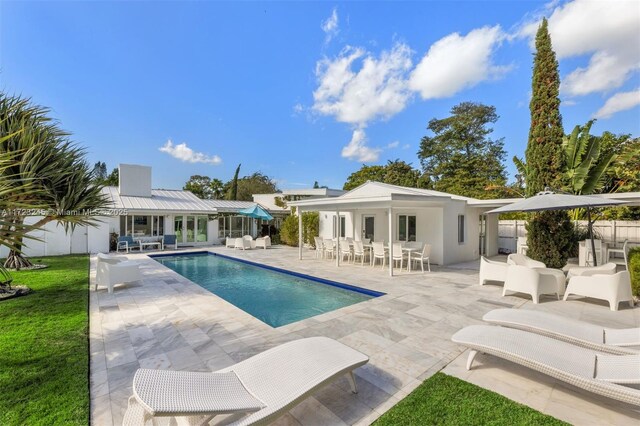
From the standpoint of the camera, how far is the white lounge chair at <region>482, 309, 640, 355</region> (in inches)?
149

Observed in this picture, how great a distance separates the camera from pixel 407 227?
1456 cm

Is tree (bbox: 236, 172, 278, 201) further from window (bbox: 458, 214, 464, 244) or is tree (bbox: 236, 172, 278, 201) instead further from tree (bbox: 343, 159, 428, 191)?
window (bbox: 458, 214, 464, 244)

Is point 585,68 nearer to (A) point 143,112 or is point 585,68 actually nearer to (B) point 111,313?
(B) point 111,313

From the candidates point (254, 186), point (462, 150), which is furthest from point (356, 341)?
point (254, 186)

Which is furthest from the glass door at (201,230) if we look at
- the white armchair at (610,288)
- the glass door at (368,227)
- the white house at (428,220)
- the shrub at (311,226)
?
the white armchair at (610,288)

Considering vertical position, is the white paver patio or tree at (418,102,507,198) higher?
tree at (418,102,507,198)

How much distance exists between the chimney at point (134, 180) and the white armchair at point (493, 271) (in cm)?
2278

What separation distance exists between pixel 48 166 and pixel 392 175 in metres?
31.6

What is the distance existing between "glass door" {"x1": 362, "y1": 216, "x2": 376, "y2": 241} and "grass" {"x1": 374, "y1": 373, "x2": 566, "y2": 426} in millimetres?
13039

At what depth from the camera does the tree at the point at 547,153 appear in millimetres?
10633

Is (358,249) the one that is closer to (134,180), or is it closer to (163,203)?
(163,203)

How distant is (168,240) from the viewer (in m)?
19.8

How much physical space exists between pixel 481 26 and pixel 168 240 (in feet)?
73.2

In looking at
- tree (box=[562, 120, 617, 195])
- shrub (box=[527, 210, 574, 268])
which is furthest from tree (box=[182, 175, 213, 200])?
tree (box=[562, 120, 617, 195])
